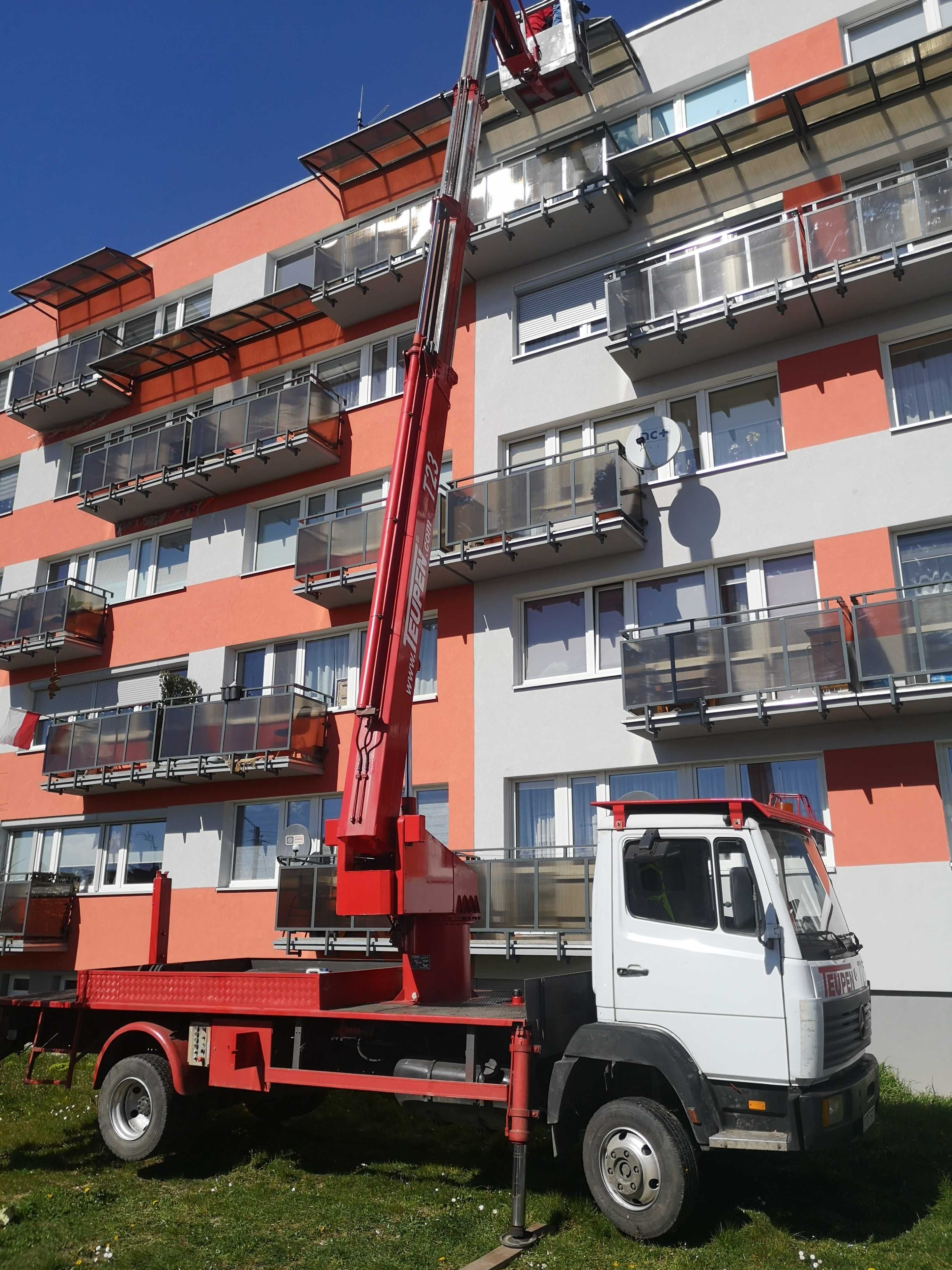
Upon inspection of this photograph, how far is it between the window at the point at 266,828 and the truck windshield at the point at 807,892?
37.2 ft

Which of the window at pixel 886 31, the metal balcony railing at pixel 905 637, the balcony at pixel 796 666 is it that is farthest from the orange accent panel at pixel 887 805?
the window at pixel 886 31

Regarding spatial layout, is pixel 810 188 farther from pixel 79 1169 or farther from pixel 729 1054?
pixel 79 1169

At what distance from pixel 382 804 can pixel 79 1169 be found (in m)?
4.28

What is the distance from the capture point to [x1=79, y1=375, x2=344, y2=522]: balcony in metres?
20.0

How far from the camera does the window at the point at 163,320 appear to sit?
81.1ft

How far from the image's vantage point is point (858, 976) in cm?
795

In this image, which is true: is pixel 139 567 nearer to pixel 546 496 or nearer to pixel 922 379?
pixel 546 496

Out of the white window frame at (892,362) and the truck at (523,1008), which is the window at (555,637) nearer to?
the white window frame at (892,362)

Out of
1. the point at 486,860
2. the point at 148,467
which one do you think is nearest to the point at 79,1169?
the point at 486,860

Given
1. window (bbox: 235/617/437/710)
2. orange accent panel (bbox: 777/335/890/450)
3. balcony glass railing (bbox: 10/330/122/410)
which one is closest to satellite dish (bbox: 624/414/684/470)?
orange accent panel (bbox: 777/335/890/450)

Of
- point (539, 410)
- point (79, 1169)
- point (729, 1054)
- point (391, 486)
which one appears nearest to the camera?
point (729, 1054)

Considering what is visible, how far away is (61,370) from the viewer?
25.1 m

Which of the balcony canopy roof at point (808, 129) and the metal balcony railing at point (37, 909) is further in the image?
the metal balcony railing at point (37, 909)

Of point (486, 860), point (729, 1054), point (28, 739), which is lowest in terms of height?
point (729, 1054)
